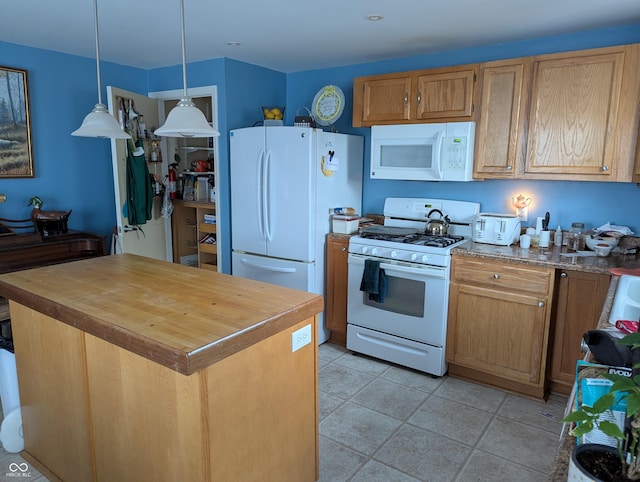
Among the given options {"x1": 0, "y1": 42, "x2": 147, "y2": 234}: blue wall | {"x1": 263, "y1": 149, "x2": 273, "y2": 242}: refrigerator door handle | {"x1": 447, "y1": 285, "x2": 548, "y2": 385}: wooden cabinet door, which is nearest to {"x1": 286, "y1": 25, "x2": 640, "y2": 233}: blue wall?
{"x1": 447, "y1": 285, "x2": 548, "y2": 385}: wooden cabinet door

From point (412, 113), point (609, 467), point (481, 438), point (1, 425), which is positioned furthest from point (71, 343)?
point (412, 113)

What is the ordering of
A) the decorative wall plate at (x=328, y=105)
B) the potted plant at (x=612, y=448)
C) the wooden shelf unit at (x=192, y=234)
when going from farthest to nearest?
the wooden shelf unit at (x=192, y=234) < the decorative wall plate at (x=328, y=105) < the potted plant at (x=612, y=448)

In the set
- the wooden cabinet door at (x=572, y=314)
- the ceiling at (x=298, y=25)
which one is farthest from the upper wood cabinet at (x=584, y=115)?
the wooden cabinet door at (x=572, y=314)

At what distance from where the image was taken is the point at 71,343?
176 centimetres

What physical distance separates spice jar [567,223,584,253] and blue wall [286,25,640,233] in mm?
101

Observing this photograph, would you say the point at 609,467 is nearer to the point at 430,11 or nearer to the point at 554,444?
the point at 554,444

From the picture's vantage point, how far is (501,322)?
9.34 feet

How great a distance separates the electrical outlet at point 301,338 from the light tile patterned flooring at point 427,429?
80 centimetres

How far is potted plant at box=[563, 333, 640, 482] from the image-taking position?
0.68m

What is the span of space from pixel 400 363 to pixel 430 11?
2.33 metres

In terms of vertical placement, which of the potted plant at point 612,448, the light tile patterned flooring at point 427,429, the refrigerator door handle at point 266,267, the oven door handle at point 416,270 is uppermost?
the potted plant at point 612,448

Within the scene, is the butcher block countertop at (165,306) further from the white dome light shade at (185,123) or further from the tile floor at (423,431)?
the tile floor at (423,431)

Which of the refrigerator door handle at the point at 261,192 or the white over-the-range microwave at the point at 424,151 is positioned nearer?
the white over-the-range microwave at the point at 424,151

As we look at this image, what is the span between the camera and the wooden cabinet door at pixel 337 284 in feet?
11.5
